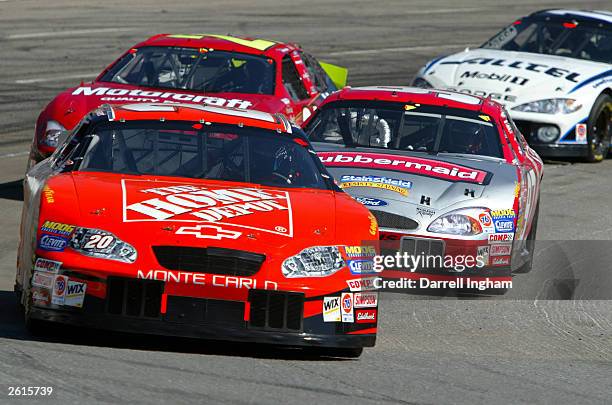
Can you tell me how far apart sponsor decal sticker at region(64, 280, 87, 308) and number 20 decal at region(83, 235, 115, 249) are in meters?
0.20

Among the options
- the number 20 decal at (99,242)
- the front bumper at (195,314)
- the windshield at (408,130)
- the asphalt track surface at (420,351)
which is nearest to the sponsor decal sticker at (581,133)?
the asphalt track surface at (420,351)

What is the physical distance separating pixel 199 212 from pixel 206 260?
0.43 meters

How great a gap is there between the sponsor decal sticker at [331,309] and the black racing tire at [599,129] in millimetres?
8477

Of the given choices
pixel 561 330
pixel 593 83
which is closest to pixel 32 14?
pixel 593 83

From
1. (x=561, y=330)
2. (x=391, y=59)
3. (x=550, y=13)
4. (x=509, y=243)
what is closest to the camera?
(x=561, y=330)

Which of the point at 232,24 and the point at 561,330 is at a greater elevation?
the point at 561,330

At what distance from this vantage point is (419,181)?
9.07m

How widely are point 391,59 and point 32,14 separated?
25.5ft

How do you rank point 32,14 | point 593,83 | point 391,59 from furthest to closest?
point 32,14
point 391,59
point 593,83

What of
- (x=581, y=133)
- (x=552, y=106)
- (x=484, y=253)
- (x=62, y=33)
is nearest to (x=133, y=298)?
(x=484, y=253)

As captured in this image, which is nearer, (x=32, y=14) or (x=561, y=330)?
(x=561, y=330)

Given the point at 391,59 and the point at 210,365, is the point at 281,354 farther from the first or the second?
the point at 391,59

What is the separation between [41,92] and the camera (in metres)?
18.1

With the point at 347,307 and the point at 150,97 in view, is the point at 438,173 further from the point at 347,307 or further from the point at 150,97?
the point at 150,97
